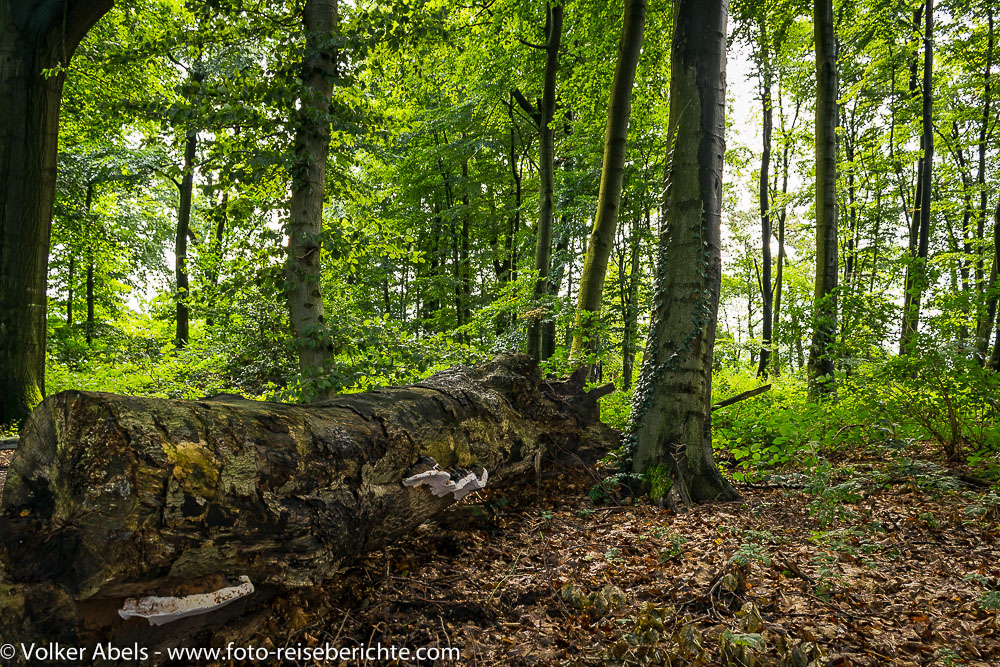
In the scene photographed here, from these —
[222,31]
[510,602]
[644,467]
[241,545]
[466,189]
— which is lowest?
[510,602]

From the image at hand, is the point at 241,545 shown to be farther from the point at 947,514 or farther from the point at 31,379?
the point at 31,379

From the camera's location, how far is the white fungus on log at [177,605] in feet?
6.18

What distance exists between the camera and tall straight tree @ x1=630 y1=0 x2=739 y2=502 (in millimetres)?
4266

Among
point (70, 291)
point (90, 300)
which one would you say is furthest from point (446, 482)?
point (70, 291)

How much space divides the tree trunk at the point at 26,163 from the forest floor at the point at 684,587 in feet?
Answer: 24.1

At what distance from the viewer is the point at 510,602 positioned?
108 inches

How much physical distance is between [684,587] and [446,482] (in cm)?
150

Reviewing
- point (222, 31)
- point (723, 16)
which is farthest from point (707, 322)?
point (222, 31)

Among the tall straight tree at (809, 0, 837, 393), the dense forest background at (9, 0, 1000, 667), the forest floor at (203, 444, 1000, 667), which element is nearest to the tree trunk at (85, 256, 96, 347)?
the dense forest background at (9, 0, 1000, 667)

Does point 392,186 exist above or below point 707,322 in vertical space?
above

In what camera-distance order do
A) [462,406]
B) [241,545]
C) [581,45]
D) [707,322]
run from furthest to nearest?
[581,45]
[707,322]
[462,406]
[241,545]

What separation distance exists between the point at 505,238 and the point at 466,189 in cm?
229

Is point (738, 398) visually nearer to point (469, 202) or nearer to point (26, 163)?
point (26, 163)

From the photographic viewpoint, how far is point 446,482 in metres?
→ 3.21
